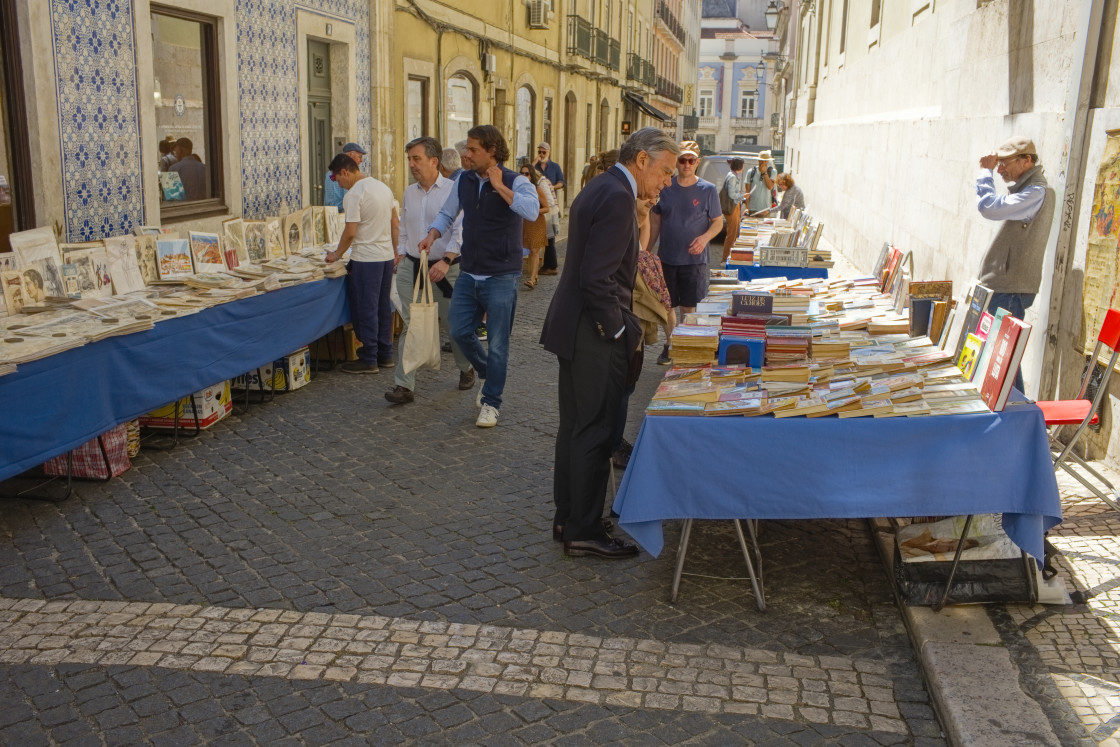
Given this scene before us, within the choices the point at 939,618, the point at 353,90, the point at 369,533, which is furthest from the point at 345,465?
the point at 353,90

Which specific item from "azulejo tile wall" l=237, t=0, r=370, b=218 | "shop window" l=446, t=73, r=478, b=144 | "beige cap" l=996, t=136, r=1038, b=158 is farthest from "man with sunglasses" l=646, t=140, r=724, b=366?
"shop window" l=446, t=73, r=478, b=144

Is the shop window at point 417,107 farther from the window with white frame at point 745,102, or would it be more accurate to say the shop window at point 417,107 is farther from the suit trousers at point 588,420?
the window with white frame at point 745,102

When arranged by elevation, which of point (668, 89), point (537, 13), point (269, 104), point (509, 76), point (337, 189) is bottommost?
point (337, 189)

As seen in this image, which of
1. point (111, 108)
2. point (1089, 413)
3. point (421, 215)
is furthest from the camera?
A: point (421, 215)

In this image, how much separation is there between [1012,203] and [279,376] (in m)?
5.08

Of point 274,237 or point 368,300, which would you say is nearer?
point 368,300

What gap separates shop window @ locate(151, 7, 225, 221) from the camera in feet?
28.2

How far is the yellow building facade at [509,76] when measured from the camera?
44.7ft

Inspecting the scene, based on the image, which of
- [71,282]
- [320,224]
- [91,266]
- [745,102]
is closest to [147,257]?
[91,266]

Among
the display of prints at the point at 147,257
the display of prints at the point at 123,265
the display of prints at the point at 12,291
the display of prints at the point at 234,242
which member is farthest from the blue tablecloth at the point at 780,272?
the display of prints at the point at 12,291

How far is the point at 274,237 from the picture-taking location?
29.4 ft

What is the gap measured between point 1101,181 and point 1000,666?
3.36 metres

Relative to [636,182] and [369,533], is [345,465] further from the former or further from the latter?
[636,182]

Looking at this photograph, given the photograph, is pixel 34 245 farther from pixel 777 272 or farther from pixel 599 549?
pixel 777 272
